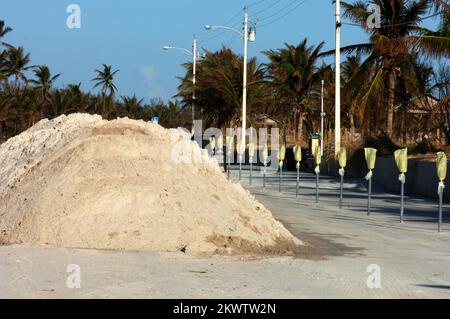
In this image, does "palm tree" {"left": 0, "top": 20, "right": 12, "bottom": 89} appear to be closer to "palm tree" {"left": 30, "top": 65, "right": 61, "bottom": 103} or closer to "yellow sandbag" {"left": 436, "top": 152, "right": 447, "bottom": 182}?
"palm tree" {"left": 30, "top": 65, "right": 61, "bottom": 103}

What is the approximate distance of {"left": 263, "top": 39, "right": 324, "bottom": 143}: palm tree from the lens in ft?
211

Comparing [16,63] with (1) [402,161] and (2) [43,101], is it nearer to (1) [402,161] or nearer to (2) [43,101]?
(2) [43,101]

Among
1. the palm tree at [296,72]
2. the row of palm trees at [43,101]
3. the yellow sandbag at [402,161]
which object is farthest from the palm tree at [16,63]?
the yellow sandbag at [402,161]

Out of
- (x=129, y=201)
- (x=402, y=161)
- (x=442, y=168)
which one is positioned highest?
(x=402, y=161)

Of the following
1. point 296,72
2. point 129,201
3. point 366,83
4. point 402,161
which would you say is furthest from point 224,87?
point 129,201

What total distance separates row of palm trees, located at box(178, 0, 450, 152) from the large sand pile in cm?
1855

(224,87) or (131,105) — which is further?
(131,105)

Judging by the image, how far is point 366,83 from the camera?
4028 cm

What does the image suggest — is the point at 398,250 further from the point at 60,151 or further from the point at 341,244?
the point at 60,151

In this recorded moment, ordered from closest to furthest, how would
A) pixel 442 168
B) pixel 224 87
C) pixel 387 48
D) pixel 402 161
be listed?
pixel 442 168 → pixel 402 161 → pixel 387 48 → pixel 224 87

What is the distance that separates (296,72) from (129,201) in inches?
2041

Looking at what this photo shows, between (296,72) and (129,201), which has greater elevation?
(296,72)

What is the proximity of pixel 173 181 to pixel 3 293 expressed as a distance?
5143 millimetres

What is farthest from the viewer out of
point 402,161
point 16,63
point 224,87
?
point 16,63
